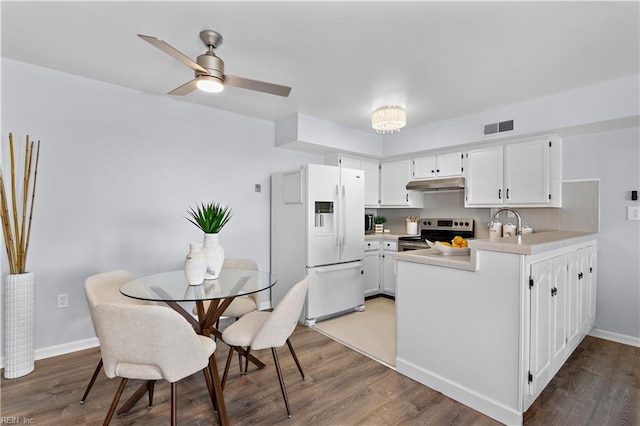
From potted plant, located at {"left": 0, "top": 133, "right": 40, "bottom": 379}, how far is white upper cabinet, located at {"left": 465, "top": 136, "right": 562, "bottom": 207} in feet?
14.8

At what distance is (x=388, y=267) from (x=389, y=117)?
7.47 ft

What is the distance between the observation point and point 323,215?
3666mm

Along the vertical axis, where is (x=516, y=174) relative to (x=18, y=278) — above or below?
above

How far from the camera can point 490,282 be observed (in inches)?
76.2

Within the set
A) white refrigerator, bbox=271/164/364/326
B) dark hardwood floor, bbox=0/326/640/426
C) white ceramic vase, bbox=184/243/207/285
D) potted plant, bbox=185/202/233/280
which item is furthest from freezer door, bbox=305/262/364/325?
white ceramic vase, bbox=184/243/207/285

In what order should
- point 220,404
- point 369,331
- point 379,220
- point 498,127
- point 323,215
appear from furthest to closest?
1. point 379,220
2. point 323,215
3. point 498,127
4. point 369,331
5. point 220,404

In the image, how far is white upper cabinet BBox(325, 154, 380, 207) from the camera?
15.0ft

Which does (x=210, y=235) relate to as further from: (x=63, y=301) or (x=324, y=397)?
(x=63, y=301)

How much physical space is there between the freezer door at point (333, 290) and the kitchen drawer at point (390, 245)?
77 cm

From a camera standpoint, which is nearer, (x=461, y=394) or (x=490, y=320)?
(x=490, y=320)

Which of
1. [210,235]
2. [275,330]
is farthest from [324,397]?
[210,235]

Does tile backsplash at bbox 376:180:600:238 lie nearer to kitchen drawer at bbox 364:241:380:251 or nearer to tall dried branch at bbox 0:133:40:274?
kitchen drawer at bbox 364:241:380:251

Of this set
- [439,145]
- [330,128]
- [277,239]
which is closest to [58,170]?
[277,239]

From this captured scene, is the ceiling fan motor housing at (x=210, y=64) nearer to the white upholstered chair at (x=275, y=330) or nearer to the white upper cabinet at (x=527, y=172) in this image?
the white upholstered chair at (x=275, y=330)
